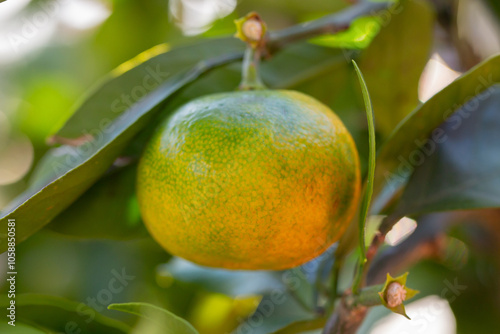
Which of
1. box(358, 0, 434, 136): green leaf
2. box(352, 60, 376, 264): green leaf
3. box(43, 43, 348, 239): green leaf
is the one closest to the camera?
box(352, 60, 376, 264): green leaf

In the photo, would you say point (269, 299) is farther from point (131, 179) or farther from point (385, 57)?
point (385, 57)

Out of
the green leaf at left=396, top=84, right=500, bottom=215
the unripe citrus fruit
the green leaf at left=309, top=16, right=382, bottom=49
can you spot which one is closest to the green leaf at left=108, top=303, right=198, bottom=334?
the unripe citrus fruit

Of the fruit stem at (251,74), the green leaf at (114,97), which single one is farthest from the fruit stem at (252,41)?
the green leaf at (114,97)

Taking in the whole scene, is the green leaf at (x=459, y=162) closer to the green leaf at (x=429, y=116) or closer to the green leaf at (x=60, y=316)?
the green leaf at (x=429, y=116)

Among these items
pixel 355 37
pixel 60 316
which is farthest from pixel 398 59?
pixel 60 316

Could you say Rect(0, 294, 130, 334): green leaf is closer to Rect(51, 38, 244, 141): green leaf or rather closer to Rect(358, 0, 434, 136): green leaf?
Rect(51, 38, 244, 141): green leaf

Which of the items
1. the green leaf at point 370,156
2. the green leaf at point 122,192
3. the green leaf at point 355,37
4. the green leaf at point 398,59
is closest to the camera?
the green leaf at point 370,156
